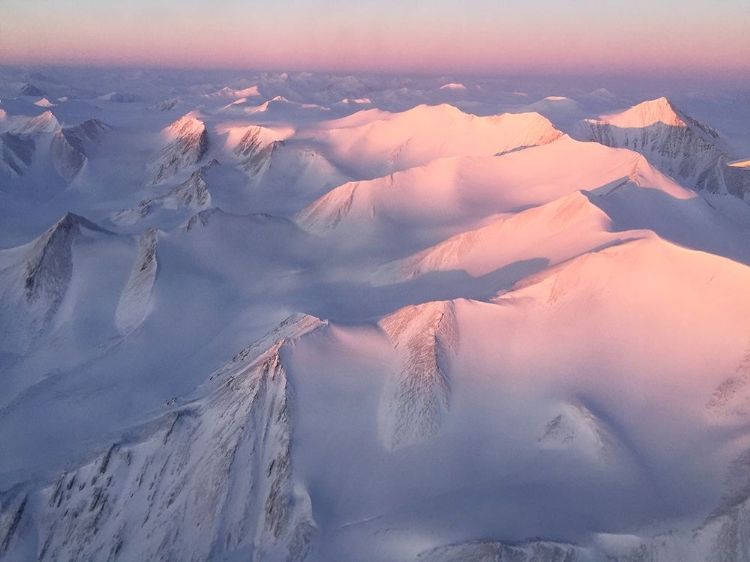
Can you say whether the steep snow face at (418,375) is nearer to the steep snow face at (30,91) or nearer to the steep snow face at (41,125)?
the steep snow face at (41,125)

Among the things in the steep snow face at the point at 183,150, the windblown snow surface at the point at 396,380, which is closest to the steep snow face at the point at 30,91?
the steep snow face at the point at 183,150

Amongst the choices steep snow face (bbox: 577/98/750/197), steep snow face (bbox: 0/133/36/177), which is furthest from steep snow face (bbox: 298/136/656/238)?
steep snow face (bbox: 0/133/36/177)

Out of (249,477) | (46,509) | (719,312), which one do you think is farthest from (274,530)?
(719,312)

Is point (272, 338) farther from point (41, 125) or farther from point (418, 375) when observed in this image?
point (41, 125)

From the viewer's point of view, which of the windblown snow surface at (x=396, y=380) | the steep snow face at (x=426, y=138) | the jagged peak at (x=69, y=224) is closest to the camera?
the windblown snow surface at (x=396, y=380)

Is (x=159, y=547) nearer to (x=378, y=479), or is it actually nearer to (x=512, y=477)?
(x=378, y=479)
